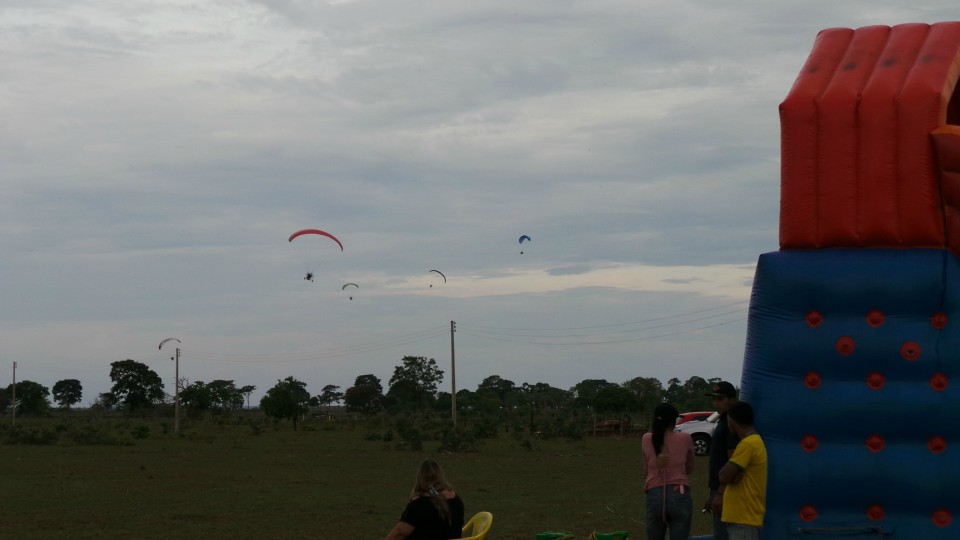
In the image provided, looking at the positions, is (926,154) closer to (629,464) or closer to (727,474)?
(727,474)

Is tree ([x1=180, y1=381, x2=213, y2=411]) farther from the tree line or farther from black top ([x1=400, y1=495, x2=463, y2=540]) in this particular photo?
black top ([x1=400, y1=495, x2=463, y2=540])

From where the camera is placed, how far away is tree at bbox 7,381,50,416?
93062 mm

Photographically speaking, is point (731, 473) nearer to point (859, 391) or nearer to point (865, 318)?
point (859, 391)

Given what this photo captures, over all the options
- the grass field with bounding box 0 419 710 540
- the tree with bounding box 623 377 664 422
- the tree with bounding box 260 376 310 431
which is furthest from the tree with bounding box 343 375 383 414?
the grass field with bounding box 0 419 710 540

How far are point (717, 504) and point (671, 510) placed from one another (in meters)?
0.44

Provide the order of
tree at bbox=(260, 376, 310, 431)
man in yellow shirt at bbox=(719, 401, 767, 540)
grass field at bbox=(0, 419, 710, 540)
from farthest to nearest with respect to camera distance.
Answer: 1. tree at bbox=(260, 376, 310, 431)
2. grass field at bbox=(0, 419, 710, 540)
3. man in yellow shirt at bbox=(719, 401, 767, 540)

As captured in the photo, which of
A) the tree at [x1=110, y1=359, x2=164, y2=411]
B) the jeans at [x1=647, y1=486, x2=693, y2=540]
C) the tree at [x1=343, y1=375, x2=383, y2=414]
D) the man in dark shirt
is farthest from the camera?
the tree at [x1=343, y1=375, x2=383, y2=414]

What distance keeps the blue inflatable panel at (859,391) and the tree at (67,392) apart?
422ft

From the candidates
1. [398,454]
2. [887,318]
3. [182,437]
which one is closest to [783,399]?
[887,318]

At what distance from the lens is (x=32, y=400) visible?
93.5m

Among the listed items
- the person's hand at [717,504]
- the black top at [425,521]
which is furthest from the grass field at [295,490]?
the black top at [425,521]

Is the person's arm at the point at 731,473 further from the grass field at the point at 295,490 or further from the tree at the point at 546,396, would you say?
the tree at the point at 546,396

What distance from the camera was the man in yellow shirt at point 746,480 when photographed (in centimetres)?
691

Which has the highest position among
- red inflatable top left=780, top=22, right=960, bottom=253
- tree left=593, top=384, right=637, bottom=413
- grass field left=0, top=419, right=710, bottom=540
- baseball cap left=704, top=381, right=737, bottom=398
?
red inflatable top left=780, top=22, right=960, bottom=253
